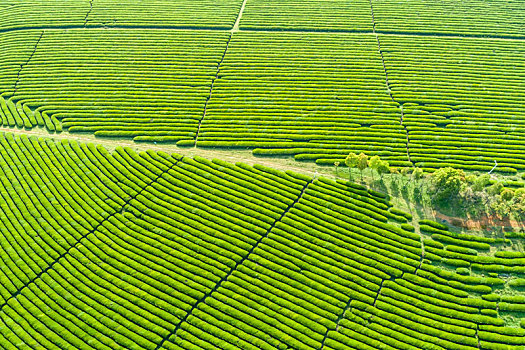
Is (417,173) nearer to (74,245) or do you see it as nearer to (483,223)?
(483,223)

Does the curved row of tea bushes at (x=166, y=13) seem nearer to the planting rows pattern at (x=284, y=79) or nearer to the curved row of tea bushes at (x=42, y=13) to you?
the planting rows pattern at (x=284, y=79)

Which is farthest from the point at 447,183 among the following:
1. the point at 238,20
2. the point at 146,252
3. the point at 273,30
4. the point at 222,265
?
the point at 238,20

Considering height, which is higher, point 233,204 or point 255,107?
point 255,107

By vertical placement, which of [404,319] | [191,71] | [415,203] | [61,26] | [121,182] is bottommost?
[404,319]

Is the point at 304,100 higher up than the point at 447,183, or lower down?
higher up

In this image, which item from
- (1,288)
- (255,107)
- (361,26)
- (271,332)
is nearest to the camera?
(271,332)

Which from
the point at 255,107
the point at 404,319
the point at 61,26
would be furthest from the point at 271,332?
the point at 61,26

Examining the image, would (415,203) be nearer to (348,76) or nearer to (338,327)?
(338,327)

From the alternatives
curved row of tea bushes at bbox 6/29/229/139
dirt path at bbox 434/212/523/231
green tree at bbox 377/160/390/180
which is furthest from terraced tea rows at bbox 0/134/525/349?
curved row of tea bushes at bbox 6/29/229/139
